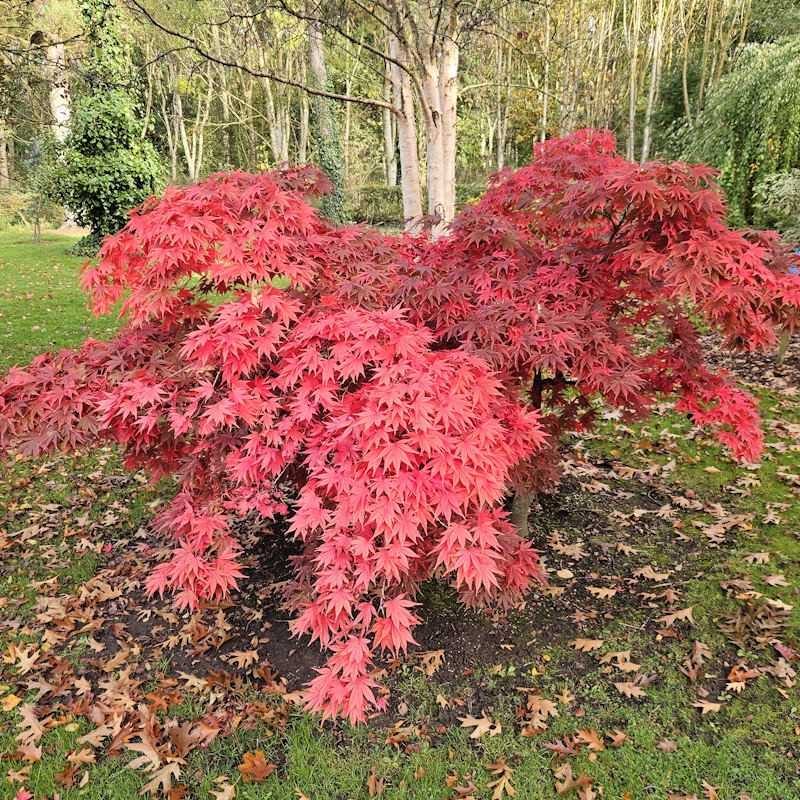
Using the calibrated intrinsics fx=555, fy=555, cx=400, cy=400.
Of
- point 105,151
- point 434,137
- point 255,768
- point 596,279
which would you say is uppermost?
point 105,151

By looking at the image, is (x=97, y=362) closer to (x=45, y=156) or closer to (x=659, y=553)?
(x=659, y=553)

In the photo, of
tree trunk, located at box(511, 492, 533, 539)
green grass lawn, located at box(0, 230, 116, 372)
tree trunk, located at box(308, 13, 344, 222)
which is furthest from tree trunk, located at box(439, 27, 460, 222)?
tree trunk, located at box(308, 13, 344, 222)

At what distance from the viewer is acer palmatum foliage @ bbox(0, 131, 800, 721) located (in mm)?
2121

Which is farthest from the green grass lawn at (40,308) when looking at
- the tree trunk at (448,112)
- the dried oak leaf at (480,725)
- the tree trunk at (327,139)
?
the dried oak leaf at (480,725)

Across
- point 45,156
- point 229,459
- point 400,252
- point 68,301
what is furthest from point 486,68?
point 229,459

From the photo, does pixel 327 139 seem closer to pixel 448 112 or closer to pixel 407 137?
pixel 448 112

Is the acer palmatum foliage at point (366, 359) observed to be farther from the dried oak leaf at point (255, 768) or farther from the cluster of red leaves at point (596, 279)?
the dried oak leaf at point (255, 768)

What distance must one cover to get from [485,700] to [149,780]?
1633mm

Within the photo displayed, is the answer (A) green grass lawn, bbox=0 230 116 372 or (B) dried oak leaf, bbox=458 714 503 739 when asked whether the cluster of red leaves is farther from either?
(A) green grass lawn, bbox=0 230 116 372

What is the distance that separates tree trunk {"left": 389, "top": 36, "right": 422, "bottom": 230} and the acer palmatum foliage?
8.29 feet

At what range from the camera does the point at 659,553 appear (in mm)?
3852

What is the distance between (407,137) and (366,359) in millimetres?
3801

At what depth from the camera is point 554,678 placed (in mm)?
2959

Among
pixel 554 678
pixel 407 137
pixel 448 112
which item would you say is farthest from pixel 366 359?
pixel 448 112
